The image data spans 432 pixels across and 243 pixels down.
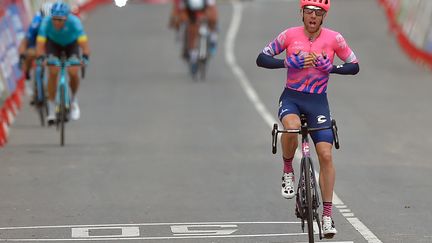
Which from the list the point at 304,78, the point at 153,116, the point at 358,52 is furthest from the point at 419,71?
the point at 304,78

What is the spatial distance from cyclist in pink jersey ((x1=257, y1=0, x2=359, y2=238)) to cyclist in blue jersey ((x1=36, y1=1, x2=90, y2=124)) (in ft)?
26.5

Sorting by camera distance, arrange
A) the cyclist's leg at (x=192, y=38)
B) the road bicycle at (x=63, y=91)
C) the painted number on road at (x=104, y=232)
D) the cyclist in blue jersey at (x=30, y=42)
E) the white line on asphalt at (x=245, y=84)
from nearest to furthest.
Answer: the painted number on road at (x=104, y=232) < the white line on asphalt at (x=245, y=84) < the road bicycle at (x=63, y=91) < the cyclist in blue jersey at (x=30, y=42) < the cyclist's leg at (x=192, y=38)

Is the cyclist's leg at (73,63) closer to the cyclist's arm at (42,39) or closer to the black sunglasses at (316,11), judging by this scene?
the cyclist's arm at (42,39)

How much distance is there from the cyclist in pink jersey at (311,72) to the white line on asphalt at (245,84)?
0.83 meters

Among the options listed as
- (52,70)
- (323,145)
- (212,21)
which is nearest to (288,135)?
(323,145)

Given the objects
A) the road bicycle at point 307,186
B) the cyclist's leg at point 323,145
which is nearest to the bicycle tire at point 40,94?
the cyclist's leg at point 323,145

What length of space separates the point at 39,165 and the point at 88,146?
221cm

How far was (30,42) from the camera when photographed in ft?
71.7

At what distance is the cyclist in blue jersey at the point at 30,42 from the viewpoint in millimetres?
20969

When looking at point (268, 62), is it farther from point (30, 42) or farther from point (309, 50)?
point (30, 42)

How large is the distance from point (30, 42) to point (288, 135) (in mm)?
11462

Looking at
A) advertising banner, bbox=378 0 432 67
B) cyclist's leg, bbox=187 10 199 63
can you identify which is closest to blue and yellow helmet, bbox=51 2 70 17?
cyclist's leg, bbox=187 10 199 63

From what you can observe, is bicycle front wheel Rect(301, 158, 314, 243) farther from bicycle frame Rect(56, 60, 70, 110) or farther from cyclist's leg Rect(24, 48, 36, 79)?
cyclist's leg Rect(24, 48, 36, 79)

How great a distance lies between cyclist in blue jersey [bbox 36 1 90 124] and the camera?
747 inches
